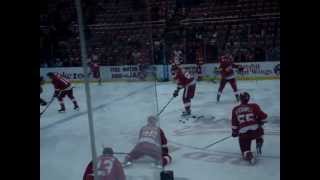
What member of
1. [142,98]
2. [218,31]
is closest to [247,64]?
[218,31]

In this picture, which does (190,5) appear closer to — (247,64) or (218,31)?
(218,31)

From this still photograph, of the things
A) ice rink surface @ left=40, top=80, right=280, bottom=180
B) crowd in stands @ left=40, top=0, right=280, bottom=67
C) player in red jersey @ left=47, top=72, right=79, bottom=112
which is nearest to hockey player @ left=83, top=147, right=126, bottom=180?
ice rink surface @ left=40, top=80, right=280, bottom=180

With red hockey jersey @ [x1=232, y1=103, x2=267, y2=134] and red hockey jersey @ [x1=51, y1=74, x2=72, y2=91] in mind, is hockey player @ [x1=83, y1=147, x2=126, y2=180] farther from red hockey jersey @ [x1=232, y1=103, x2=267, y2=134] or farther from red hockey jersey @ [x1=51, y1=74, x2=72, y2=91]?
red hockey jersey @ [x1=51, y1=74, x2=72, y2=91]

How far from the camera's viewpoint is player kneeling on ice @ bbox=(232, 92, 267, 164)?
4.05 meters

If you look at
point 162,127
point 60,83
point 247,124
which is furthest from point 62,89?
point 247,124

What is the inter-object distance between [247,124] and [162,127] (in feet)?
5.42

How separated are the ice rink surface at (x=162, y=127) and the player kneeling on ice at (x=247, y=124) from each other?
0.11 m

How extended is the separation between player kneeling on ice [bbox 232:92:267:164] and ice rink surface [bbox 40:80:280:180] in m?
0.11

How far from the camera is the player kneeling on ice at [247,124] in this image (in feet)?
13.3

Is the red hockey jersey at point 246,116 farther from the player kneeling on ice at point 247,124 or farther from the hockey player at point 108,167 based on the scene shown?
the hockey player at point 108,167

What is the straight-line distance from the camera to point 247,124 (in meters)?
4.10

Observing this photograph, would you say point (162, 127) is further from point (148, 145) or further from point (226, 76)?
point (148, 145)
